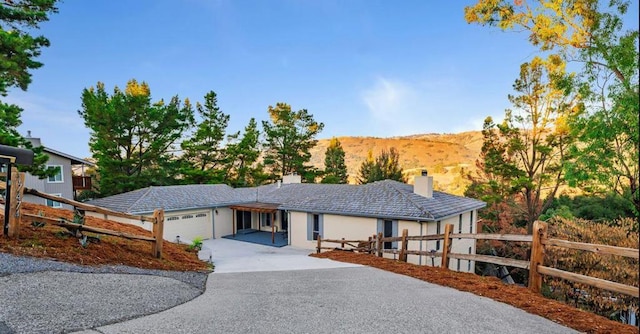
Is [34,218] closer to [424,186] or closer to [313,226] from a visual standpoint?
[313,226]

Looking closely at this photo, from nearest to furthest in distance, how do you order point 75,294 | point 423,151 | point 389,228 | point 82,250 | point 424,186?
point 75,294 → point 82,250 → point 389,228 → point 424,186 → point 423,151

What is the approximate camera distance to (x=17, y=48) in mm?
11789

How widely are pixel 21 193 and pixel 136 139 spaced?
2571 cm

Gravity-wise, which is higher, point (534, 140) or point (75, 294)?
point (534, 140)

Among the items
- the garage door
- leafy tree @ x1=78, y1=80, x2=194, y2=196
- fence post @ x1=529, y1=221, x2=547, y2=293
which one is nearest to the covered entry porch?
the garage door

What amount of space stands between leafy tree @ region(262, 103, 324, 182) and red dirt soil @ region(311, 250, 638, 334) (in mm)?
27801

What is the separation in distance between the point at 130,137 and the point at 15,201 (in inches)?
1003

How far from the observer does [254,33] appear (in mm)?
17484

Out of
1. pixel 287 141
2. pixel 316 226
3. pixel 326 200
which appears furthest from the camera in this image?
pixel 287 141

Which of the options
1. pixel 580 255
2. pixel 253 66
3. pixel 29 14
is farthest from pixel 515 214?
pixel 29 14

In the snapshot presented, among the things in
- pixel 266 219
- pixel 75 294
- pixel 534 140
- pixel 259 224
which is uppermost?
pixel 534 140

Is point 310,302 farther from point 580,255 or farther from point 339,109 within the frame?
point 339,109

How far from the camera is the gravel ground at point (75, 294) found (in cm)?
356

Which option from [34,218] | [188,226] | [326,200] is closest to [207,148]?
[188,226]
